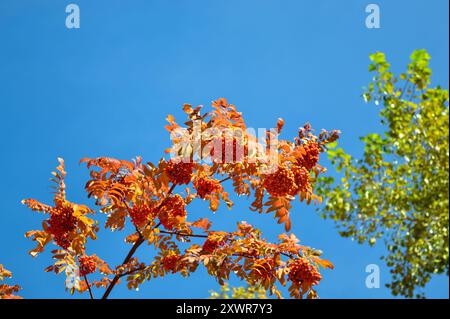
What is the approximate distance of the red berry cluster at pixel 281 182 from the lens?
10.3 feet

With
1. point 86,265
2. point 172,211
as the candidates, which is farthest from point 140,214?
point 86,265

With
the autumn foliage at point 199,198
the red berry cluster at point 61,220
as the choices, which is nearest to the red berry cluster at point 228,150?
the autumn foliage at point 199,198

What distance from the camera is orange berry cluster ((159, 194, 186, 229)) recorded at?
11.0ft

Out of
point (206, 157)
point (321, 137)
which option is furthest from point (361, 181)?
point (206, 157)

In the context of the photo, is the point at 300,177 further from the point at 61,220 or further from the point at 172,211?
the point at 61,220

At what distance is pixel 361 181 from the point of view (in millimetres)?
9617

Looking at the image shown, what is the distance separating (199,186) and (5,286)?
59.3 inches

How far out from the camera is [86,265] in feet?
11.7

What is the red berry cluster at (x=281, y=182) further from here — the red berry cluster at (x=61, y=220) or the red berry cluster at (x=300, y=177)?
the red berry cluster at (x=61, y=220)

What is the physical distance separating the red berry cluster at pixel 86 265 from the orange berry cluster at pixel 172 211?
651 mm

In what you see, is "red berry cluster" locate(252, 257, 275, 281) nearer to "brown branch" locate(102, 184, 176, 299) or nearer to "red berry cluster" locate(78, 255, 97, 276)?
"brown branch" locate(102, 184, 176, 299)
